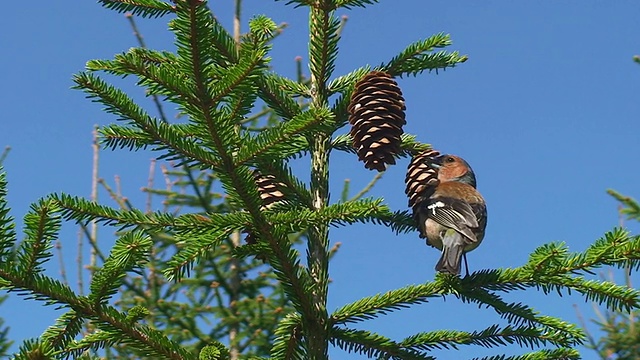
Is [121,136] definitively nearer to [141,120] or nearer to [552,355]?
[141,120]

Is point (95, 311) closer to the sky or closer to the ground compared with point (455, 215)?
closer to the ground

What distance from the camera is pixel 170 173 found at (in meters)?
9.60

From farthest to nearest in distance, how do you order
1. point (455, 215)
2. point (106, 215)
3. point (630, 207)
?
point (630, 207) < point (455, 215) < point (106, 215)

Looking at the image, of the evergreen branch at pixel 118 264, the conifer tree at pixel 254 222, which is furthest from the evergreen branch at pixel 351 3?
the evergreen branch at pixel 118 264

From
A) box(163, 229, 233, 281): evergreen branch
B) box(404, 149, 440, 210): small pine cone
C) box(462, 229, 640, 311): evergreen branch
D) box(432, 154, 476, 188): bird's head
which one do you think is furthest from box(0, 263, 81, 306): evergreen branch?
box(432, 154, 476, 188): bird's head

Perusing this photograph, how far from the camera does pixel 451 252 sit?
145 inches

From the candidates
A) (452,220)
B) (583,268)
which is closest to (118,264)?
(583,268)

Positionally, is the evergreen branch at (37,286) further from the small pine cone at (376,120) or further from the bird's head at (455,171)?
the bird's head at (455,171)

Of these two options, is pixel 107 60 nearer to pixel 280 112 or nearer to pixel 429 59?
pixel 280 112

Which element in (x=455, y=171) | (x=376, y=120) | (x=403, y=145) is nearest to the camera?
(x=376, y=120)

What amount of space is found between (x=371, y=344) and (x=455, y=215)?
1.29m

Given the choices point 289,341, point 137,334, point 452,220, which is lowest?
point 137,334

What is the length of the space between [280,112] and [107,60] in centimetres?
83

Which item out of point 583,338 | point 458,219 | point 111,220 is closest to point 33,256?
point 111,220
